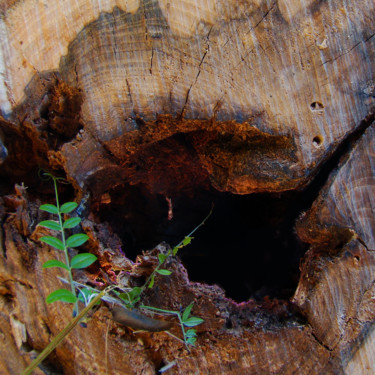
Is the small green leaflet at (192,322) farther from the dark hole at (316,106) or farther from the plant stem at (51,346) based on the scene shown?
the dark hole at (316,106)

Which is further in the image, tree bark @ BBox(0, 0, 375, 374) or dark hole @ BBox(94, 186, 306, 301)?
dark hole @ BBox(94, 186, 306, 301)

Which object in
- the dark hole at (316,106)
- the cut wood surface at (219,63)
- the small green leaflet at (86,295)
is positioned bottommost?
the small green leaflet at (86,295)

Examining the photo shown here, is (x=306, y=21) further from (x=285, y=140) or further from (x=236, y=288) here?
(x=236, y=288)

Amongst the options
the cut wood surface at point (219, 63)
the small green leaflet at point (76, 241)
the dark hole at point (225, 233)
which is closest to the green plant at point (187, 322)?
the small green leaflet at point (76, 241)

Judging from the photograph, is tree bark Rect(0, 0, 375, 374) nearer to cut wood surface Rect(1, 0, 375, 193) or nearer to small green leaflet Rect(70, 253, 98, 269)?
cut wood surface Rect(1, 0, 375, 193)

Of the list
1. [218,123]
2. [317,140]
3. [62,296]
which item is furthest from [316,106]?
[62,296]

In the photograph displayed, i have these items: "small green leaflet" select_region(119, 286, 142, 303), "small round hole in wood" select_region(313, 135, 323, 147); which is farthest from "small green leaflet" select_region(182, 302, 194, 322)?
"small round hole in wood" select_region(313, 135, 323, 147)
